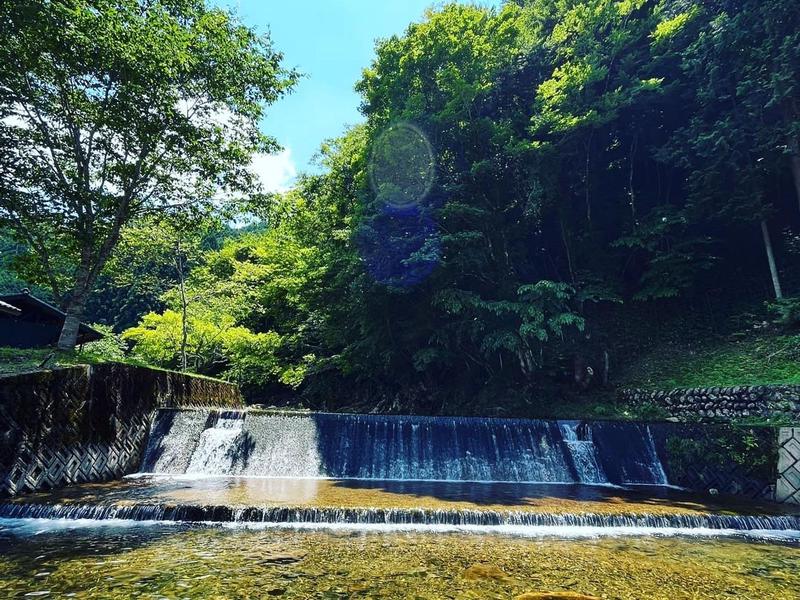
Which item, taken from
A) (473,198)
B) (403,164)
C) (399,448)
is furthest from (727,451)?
(403,164)

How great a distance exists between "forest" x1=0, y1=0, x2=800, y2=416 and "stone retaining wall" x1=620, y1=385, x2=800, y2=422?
1130 millimetres

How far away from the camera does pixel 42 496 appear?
8.05 meters

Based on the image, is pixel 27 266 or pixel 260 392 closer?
pixel 27 266

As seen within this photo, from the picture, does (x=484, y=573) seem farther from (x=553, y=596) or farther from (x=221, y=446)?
(x=221, y=446)

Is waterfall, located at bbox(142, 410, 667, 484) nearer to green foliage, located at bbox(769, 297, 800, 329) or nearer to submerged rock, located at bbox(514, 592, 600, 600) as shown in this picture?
green foliage, located at bbox(769, 297, 800, 329)

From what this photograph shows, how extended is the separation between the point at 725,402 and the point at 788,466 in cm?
361

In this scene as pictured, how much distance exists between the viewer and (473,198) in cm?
1847

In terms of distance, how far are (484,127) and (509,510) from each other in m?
15.0

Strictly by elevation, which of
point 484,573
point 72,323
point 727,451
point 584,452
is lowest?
point 484,573

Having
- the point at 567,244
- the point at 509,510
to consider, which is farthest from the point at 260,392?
the point at 509,510

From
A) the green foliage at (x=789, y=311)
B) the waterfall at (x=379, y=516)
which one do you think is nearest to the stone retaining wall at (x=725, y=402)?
the green foliage at (x=789, y=311)

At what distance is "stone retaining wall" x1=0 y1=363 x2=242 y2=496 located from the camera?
324 inches

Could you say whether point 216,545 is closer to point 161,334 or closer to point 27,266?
point 27,266

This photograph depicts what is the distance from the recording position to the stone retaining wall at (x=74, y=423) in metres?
8.23
